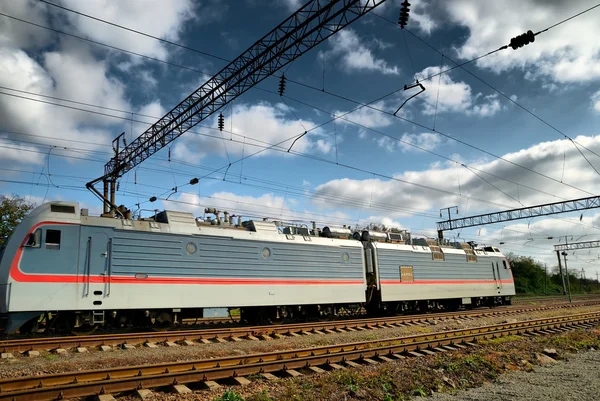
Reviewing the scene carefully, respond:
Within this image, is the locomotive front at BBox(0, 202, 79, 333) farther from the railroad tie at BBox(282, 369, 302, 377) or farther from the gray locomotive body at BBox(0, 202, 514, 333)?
the railroad tie at BBox(282, 369, 302, 377)

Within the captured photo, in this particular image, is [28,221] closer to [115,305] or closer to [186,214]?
[115,305]

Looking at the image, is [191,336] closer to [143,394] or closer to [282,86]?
[143,394]

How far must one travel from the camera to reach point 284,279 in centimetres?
1842

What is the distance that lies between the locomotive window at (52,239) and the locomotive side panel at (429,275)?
15.0m

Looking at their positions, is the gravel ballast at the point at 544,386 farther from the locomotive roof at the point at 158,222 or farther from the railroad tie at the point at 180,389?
the locomotive roof at the point at 158,222

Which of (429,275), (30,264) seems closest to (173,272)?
(30,264)

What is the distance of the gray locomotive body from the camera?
13055mm

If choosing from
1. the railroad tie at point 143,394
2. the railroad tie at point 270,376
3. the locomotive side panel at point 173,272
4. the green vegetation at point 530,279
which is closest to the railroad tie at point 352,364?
the railroad tie at point 270,376

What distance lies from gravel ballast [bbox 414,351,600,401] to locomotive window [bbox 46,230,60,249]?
38.1 ft

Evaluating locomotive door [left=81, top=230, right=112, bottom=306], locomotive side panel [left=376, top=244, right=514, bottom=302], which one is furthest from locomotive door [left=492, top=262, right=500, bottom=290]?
locomotive door [left=81, top=230, right=112, bottom=306]

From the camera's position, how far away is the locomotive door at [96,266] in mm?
13727

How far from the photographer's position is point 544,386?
846cm

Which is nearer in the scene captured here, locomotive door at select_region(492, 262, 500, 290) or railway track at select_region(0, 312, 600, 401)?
railway track at select_region(0, 312, 600, 401)

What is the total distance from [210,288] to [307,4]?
36.6 ft
